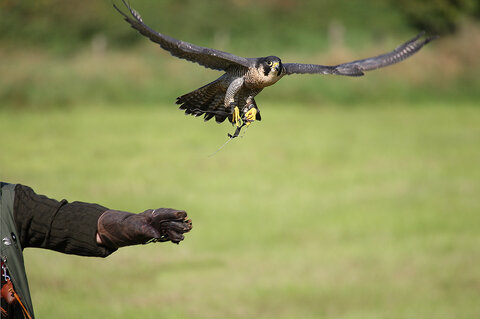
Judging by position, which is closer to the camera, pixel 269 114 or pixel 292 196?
pixel 292 196

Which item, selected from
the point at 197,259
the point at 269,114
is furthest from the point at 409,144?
the point at 197,259

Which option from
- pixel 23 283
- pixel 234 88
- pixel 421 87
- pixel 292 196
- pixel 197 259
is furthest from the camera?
pixel 421 87

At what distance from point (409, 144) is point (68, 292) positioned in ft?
37.2

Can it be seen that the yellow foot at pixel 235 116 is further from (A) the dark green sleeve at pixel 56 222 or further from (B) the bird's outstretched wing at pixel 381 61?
(A) the dark green sleeve at pixel 56 222

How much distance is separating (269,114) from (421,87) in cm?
463

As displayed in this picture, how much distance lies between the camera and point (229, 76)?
3029mm

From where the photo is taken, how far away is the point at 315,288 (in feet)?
33.9

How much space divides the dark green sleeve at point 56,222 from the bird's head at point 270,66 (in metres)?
0.90

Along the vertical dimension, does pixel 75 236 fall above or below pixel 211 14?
below

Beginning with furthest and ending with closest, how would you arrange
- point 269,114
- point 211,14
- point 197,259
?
point 211,14 < point 269,114 < point 197,259

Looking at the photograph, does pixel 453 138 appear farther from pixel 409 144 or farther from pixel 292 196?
pixel 292 196

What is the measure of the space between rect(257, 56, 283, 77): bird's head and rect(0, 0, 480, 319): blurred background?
6273 mm

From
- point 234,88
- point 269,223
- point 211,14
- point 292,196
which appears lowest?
point 234,88

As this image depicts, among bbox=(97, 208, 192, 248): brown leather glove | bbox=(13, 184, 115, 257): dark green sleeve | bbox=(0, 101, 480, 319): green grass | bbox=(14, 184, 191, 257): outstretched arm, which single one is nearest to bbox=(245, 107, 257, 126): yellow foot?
bbox=(97, 208, 192, 248): brown leather glove
